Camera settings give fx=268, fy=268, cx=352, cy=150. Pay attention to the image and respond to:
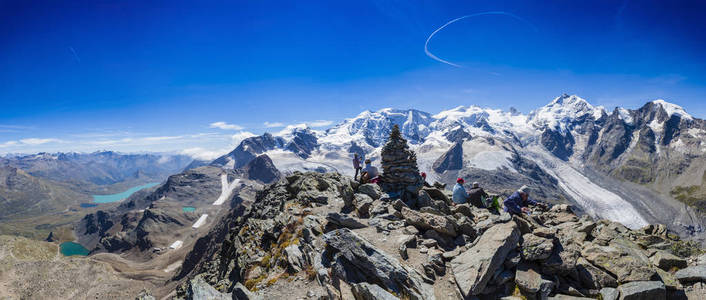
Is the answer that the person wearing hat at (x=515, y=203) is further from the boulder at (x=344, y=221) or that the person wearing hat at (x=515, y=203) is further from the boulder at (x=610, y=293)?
the boulder at (x=344, y=221)

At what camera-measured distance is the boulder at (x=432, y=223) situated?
1638 cm

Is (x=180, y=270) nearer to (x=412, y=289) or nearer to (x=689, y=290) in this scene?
(x=412, y=289)

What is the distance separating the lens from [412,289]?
12.2 metres

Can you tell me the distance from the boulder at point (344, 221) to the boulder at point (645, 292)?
12844mm

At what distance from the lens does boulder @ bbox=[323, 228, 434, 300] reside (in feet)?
40.4

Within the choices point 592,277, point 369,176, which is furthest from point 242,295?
point 369,176

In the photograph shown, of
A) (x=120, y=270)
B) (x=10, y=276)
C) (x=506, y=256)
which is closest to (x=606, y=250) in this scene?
(x=506, y=256)

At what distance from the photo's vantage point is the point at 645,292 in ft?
36.9

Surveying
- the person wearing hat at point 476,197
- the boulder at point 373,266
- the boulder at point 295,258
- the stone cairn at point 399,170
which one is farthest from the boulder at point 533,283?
the stone cairn at point 399,170

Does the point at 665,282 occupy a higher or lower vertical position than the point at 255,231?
higher

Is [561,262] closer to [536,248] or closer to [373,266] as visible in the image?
[536,248]

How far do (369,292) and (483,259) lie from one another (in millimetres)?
5445

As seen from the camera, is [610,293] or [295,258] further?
[295,258]

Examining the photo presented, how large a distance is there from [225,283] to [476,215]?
75.4ft
